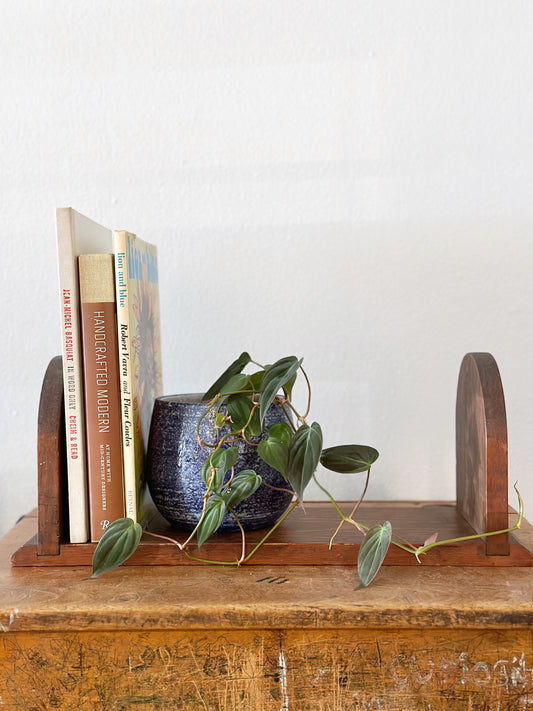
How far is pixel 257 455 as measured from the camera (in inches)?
29.1

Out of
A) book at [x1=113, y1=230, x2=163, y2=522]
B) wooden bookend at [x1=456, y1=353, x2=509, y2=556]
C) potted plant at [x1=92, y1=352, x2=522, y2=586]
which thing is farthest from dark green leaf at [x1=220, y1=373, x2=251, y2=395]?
wooden bookend at [x1=456, y1=353, x2=509, y2=556]

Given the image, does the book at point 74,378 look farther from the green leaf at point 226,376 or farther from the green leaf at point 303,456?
the green leaf at point 303,456

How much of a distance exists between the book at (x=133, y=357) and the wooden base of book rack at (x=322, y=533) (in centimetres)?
7

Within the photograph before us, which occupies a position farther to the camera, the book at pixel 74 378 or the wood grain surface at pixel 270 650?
the book at pixel 74 378

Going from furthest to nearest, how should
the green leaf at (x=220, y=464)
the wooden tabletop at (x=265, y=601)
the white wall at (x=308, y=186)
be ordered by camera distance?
the white wall at (x=308, y=186) < the green leaf at (x=220, y=464) < the wooden tabletop at (x=265, y=601)

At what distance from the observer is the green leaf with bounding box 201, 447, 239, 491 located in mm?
689

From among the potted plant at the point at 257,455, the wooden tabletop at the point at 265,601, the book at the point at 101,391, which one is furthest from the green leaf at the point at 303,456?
the book at the point at 101,391

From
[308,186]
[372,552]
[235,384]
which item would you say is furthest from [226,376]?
[308,186]

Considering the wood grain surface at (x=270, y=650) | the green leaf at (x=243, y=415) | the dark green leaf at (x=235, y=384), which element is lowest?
the wood grain surface at (x=270, y=650)

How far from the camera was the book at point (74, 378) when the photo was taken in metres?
0.71

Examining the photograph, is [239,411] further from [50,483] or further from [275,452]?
[50,483]

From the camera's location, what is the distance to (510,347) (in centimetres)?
106

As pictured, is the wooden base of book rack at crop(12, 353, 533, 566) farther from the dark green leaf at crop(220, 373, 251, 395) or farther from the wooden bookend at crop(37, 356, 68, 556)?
the dark green leaf at crop(220, 373, 251, 395)

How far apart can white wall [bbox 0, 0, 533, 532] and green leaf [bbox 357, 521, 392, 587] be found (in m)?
0.42
